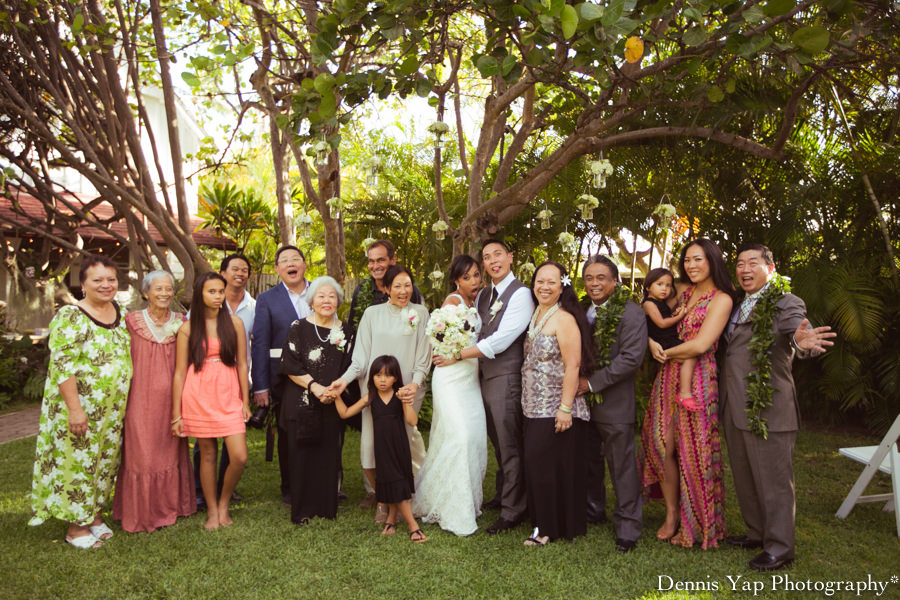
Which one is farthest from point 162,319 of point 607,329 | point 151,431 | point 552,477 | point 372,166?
point 607,329

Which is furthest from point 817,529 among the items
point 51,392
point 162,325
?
point 51,392

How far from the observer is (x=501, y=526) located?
4.77 meters

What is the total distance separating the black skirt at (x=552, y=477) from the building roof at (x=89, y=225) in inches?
336

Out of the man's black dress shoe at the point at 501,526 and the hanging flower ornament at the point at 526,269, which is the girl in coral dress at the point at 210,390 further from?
the hanging flower ornament at the point at 526,269

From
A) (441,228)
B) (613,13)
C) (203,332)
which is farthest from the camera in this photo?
(441,228)

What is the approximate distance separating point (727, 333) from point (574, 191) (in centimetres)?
496

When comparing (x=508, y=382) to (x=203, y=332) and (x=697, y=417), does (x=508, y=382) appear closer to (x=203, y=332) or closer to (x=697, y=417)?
(x=697, y=417)

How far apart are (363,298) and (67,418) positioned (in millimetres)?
2334

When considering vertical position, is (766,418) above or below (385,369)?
below

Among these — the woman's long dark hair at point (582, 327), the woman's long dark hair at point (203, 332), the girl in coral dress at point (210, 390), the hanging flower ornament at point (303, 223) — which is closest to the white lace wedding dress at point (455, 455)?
the woman's long dark hair at point (582, 327)

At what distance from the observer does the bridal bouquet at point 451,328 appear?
4.75 metres

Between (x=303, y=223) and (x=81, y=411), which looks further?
(x=303, y=223)

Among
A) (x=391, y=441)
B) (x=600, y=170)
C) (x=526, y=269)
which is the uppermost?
(x=600, y=170)

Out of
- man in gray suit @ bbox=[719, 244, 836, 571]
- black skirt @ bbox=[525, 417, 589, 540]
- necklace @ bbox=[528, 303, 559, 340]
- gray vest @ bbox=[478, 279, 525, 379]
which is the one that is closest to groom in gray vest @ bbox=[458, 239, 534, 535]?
gray vest @ bbox=[478, 279, 525, 379]
